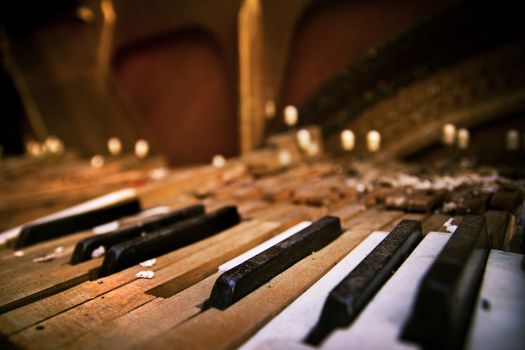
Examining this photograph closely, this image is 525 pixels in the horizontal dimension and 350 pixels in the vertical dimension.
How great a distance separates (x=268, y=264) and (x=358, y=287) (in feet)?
1.46

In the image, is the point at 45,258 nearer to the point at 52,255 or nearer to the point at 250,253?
the point at 52,255

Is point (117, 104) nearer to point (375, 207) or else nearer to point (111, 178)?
point (111, 178)

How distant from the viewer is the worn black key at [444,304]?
0.88 m

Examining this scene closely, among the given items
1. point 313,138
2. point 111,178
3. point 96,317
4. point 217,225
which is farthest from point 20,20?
point 96,317

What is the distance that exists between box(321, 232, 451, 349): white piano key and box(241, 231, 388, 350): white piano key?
0.14 m

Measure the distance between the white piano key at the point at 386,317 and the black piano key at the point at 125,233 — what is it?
156 centimetres

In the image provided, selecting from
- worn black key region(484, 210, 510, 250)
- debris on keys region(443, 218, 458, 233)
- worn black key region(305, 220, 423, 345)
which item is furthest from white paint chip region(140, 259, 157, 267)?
worn black key region(484, 210, 510, 250)

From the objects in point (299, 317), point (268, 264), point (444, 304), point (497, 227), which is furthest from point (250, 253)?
point (497, 227)

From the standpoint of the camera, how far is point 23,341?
1.17 m

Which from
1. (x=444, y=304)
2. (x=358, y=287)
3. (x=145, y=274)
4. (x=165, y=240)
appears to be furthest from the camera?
(x=165, y=240)

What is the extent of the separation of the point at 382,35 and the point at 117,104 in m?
7.20

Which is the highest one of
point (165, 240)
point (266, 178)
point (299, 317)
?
point (266, 178)

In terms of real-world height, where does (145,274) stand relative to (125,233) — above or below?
below

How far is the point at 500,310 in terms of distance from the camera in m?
1.02
